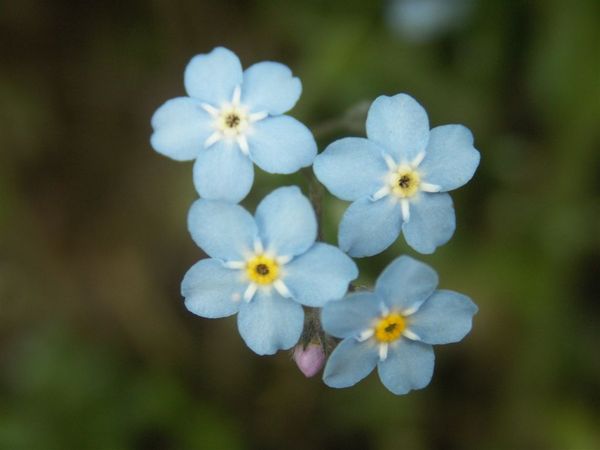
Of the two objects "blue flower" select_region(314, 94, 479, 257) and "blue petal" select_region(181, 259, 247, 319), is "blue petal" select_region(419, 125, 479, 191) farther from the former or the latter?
"blue petal" select_region(181, 259, 247, 319)

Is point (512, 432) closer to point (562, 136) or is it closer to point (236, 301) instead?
point (562, 136)

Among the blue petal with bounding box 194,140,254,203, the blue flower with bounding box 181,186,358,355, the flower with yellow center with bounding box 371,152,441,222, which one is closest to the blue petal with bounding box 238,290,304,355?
the blue flower with bounding box 181,186,358,355

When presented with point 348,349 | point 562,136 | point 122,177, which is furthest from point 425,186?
point 122,177

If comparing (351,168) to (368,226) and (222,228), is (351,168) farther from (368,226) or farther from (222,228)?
(222,228)

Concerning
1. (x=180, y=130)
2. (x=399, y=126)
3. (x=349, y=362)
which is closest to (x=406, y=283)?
(x=349, y=362)

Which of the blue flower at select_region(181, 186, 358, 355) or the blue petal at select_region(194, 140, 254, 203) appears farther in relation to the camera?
the blue petal at select_region(194, 140, 254, 203)

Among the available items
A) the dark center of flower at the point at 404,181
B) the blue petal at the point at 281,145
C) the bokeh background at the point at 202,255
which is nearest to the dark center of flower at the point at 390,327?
the dark center of flower at the point at 404,181
